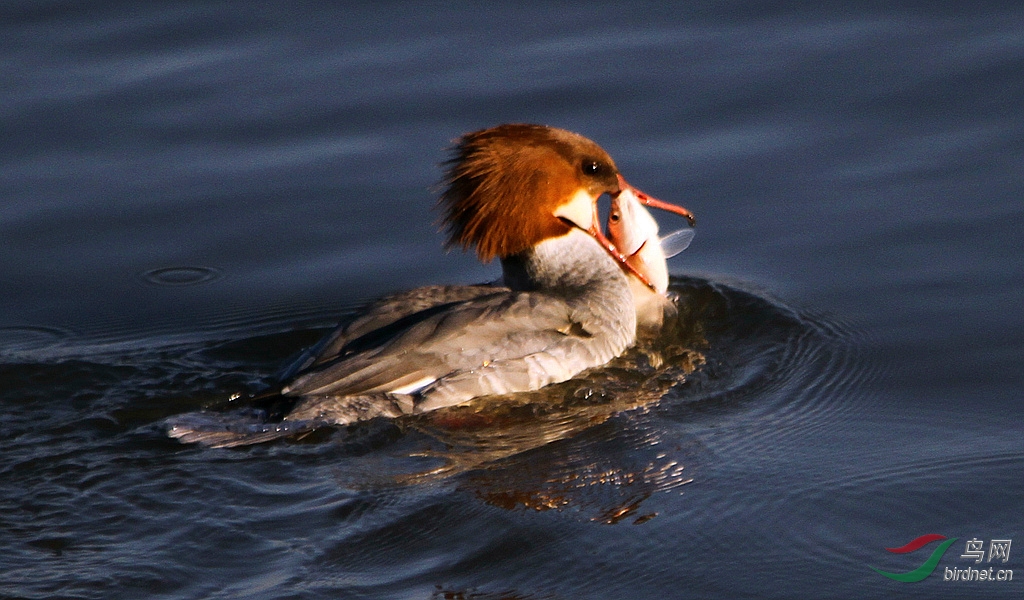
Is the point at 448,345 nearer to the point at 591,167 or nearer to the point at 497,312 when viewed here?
the point at 497,312

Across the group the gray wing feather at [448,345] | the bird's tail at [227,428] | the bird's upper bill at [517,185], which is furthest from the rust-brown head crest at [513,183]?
the bird's tail at [227,428]

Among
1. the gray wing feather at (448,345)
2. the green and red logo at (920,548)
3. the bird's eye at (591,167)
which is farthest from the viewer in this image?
the bird's eye at (591,167)

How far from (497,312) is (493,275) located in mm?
1792

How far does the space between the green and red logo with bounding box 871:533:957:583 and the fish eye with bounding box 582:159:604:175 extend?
3680 mm

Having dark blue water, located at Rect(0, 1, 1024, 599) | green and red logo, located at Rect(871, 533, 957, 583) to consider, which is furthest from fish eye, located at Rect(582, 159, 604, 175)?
green and red logo, located at Rect(871, 533, 957, 583)

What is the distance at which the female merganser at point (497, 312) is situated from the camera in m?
7.85

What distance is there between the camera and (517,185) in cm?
890

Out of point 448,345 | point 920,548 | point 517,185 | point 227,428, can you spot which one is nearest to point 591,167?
point 517,185

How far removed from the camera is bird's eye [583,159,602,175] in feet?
29.9

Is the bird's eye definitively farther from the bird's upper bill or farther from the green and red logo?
the green and red logo

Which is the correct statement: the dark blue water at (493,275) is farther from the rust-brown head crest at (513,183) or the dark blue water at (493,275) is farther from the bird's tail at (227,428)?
the rust-brown head crest at (513,183)

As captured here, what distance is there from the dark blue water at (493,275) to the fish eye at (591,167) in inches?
39.6

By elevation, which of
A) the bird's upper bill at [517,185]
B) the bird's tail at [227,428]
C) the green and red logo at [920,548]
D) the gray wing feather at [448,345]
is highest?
the bird's upper bill at [517,185]

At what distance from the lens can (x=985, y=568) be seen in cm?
597
